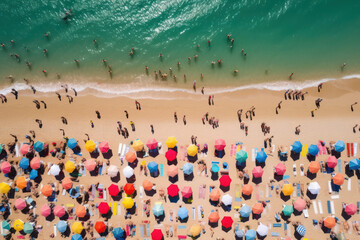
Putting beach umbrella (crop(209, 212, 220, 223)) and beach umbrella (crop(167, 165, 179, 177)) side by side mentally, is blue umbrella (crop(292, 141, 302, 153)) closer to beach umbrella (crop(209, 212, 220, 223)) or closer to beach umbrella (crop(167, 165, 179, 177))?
beach umbrella (crop(209, 212, 220, 223))

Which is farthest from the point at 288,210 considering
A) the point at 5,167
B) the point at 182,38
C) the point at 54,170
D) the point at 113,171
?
the point at 5,167

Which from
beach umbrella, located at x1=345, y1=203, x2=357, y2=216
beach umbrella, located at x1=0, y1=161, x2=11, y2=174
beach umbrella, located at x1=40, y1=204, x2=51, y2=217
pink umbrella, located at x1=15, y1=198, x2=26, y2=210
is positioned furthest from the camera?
beach umbrella, located at x1=0, y1=161, x2=11, y2=174

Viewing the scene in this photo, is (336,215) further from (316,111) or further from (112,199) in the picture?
A: (112,199)

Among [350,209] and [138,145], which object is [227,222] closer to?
[138,145]

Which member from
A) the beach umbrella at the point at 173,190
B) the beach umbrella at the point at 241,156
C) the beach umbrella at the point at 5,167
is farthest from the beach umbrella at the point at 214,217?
the beach umbrella at the point at 5,167

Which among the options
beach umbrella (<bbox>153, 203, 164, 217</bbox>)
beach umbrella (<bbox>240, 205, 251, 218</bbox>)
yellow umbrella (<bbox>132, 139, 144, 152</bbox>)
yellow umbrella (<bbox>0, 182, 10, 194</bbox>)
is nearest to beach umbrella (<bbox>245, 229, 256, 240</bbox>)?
beach umbrella (<bbox>240, 205, 251, 218</bbox>)
